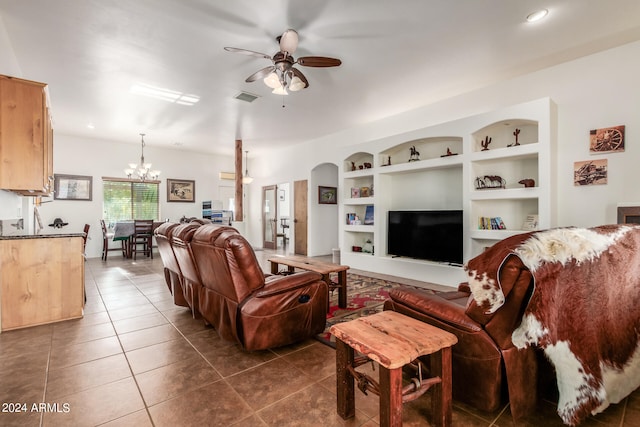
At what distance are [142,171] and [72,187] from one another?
1673 mm

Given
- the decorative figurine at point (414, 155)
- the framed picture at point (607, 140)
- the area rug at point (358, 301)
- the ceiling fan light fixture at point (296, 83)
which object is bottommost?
the area rug at point (358, 301)

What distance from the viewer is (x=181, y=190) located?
873 cm

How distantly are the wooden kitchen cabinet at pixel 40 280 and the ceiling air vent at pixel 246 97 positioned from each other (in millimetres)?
3009

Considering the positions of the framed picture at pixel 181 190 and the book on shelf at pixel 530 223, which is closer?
the book on shelf at pixel 530 223

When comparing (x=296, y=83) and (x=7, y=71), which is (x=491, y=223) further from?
(x=7, y=71)

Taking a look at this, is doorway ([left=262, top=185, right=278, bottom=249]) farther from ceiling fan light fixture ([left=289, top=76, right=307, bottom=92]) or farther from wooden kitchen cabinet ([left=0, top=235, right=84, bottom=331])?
wooden kitchen cabinet ([left=0, top=235, right=84, bottom=331])

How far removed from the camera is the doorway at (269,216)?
9.05 metres

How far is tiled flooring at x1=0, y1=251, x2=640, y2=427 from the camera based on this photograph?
1.58m

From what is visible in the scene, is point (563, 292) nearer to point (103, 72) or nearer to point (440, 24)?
point (440, 24)

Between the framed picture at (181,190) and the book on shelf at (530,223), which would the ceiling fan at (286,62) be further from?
the framed picture at (181,190)

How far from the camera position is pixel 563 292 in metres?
1.40

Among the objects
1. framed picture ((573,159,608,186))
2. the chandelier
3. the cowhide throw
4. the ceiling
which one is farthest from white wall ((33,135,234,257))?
framed picture ((573,159,608,186))

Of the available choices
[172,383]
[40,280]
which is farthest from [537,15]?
[40,280]

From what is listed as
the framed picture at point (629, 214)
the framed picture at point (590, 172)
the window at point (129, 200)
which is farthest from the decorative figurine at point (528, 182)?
the window at point (129, 200)
